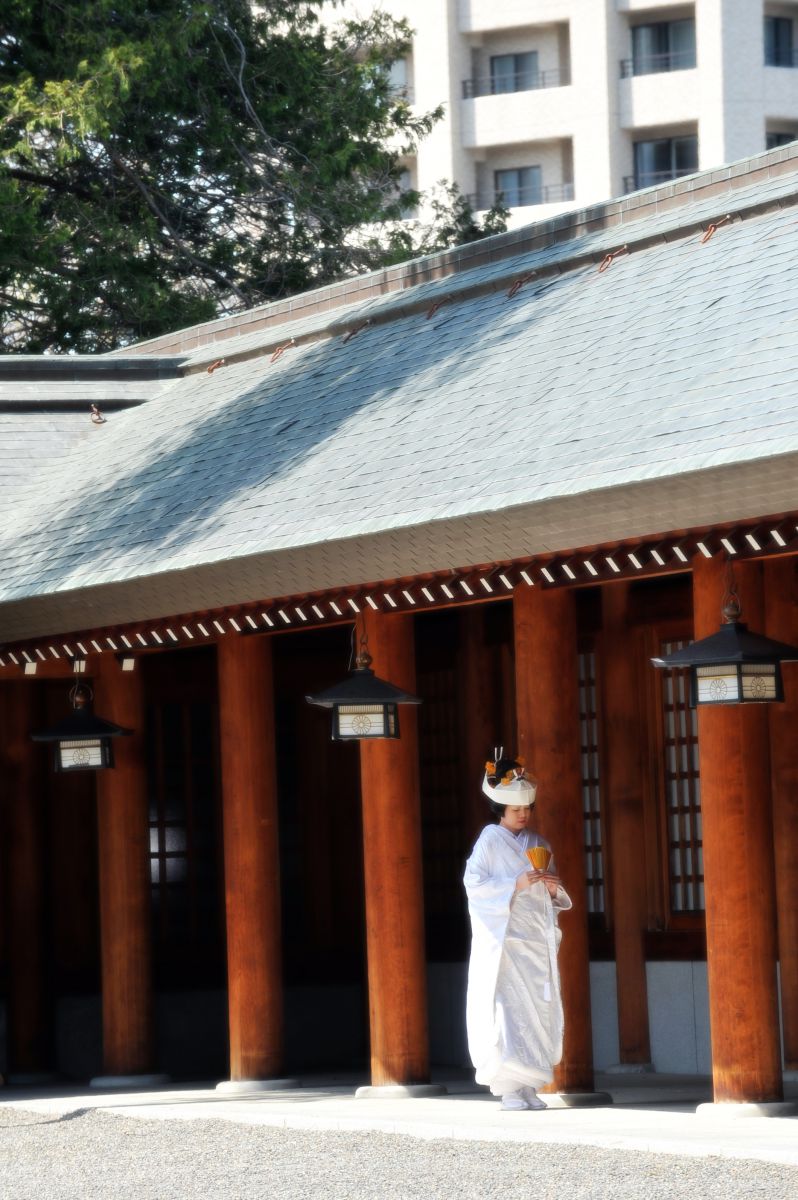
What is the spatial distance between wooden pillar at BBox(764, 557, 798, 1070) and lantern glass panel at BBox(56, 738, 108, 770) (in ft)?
12.7

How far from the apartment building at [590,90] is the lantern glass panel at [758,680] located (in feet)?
118

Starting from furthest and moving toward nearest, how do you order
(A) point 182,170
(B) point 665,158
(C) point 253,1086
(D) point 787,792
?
(B) point 665,158
(A) point 182,170
(C) point 253,1086
(D) point 787,792

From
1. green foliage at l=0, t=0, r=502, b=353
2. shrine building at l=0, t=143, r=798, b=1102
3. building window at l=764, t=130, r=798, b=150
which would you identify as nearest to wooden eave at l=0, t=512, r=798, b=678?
shrine building at l=0, t=143, r=798, b=1102

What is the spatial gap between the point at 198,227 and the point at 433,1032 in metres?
14.4

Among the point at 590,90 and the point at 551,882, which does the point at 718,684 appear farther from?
the point at 590,90

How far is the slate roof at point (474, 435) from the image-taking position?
8531mm

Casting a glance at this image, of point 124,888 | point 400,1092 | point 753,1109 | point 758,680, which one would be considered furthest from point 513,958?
point 124,888

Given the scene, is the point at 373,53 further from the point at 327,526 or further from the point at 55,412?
the point at 327,526

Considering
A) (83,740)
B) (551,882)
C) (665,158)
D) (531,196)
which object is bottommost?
(551,882)

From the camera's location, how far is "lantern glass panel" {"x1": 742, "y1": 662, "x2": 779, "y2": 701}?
873cm

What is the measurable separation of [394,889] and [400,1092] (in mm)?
1011

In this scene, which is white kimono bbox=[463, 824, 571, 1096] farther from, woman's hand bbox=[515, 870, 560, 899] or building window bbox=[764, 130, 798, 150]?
building window bbox=[764, 130, 798, 150]

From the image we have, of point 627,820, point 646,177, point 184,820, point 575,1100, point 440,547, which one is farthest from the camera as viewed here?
point 646,177

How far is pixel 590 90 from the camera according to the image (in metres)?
44.7
